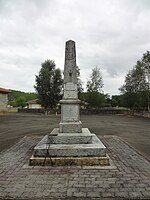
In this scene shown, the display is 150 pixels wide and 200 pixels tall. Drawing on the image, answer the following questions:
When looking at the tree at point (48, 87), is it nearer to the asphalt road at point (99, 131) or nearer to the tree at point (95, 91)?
the tree at point (95, 91)

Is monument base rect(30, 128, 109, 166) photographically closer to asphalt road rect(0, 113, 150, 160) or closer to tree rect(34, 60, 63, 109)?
asphalt road rect(0, 113, 150, 160)

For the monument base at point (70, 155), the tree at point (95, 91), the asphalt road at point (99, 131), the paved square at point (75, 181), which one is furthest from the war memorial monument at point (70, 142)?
the tree at point (95, 91)

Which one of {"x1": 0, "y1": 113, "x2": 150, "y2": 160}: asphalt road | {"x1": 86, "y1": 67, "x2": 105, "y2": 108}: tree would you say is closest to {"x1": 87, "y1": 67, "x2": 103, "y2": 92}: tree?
{"x1": 86, "y1": 67, "x2": 105, "y2": 108}: tree

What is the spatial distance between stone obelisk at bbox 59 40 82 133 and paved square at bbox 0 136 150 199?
5.36 ft

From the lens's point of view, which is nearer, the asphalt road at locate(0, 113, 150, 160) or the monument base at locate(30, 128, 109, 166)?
the monument base at locate(30, 128, 109, 166)

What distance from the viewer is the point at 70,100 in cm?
673

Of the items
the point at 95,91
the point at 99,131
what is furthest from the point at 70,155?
the point at 95,91

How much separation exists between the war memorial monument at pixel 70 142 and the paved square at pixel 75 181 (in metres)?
0.27

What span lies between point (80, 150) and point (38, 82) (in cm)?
3791

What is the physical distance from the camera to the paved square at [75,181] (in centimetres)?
351

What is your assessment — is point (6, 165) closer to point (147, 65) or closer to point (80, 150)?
point (80, 150)

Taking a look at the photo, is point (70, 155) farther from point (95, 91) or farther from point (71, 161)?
point (95, 91)

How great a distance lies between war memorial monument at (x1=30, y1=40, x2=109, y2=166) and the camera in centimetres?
522

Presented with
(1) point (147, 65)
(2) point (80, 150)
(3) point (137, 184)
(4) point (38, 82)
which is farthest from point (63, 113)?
(4) point (38, 82)
